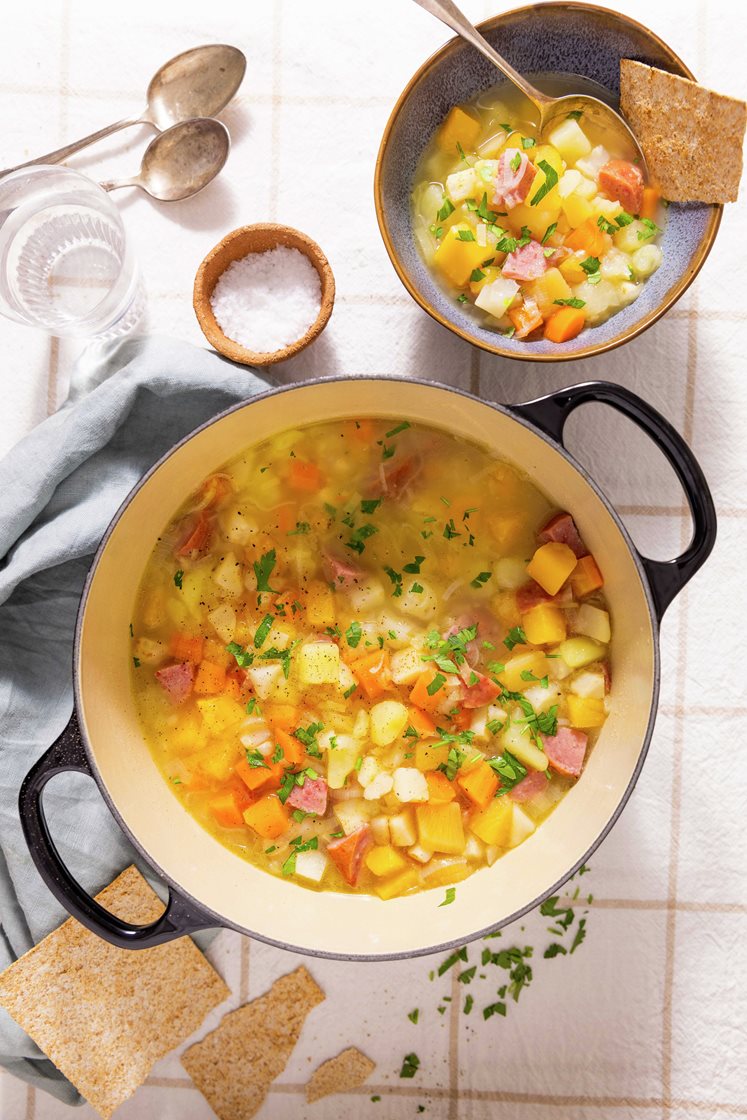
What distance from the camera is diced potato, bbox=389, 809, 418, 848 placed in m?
2.62

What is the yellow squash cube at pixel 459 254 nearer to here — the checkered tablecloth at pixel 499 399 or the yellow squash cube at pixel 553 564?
the checkered tablecloth at pixel 499 399

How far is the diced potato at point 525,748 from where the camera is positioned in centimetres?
260

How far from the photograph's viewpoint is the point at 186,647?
8.73 feet

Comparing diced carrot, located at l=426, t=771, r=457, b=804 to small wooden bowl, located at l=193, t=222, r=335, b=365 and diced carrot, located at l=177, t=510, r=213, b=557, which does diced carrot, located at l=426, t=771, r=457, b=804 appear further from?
small wooden bowl, located at l=193, t=222, r=335, b=365

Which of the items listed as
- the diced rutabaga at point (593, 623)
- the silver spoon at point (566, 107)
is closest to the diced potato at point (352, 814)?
the diced rutabaga at point (593, 623)

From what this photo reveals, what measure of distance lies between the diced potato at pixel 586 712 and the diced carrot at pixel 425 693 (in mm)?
328

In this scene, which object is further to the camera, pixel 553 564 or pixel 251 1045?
pixel 251 1045

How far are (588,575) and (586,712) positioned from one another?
337 mm

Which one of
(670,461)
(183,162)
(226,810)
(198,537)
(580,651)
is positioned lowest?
(226,810)

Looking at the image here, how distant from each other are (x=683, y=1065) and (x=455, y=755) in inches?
42.4

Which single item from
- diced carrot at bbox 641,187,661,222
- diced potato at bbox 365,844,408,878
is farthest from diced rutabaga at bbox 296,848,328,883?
diced carrot at bbox 641,187,661,222

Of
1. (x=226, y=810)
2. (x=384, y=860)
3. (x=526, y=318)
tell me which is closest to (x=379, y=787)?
(x=384, y=860)

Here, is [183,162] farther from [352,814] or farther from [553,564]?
[352,814]

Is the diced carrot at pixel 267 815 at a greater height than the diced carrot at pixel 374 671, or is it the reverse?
the diced carrot at pixel 374 671
